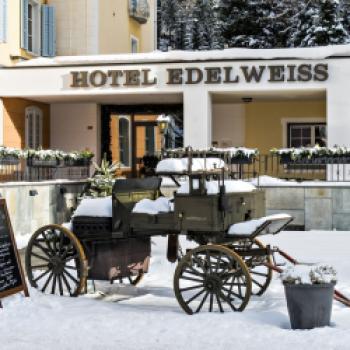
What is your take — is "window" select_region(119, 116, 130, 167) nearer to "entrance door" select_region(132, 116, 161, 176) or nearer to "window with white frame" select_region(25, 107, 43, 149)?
"entrance door" select_region(132, 116, 161, 176)

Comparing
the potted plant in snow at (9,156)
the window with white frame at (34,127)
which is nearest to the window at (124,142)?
the window with white frame at (34,127)

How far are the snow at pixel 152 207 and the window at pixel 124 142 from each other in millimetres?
17096

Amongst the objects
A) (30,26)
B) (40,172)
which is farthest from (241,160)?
(30,26)

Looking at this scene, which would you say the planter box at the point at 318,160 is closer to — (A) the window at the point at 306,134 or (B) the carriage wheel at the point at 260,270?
(A) the window at the point at 306,134

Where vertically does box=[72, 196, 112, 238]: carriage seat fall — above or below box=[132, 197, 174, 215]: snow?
below

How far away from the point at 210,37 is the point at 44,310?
39204 mm

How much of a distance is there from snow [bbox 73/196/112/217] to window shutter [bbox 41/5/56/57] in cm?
1548

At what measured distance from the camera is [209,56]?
69.3 feet

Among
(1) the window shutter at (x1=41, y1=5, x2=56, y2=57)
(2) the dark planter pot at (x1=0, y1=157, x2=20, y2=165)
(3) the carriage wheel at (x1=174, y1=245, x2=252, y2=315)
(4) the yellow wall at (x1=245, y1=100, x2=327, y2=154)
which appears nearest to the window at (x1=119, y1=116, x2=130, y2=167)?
(1) the window shutter at (x1=41, y1=5, x2=56, y2=57)

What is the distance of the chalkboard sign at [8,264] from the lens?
29.1 ft

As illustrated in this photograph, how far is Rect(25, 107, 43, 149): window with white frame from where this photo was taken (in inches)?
894

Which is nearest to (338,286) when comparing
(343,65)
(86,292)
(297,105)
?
(86,292)

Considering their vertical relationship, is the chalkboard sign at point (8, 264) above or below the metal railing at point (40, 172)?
below

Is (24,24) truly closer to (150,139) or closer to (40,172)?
(40,172)
